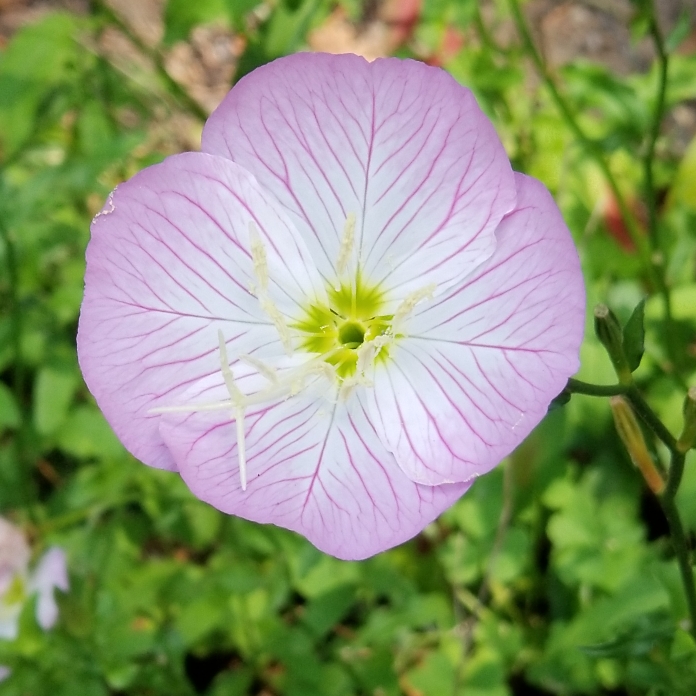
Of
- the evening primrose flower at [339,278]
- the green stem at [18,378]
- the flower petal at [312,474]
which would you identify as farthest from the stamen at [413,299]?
the green stem at [18,378]

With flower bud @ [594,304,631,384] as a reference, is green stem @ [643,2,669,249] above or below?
above

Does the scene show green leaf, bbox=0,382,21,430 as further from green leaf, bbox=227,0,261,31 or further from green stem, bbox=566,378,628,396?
green stem, bbox=566,378,628,396

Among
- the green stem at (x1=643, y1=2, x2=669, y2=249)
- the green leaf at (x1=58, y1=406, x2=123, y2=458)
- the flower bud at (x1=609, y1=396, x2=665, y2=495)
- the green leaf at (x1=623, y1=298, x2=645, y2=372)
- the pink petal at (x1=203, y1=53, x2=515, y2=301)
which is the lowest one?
the flower bud at (x1=609, y1=396, x2=665, y2=495)

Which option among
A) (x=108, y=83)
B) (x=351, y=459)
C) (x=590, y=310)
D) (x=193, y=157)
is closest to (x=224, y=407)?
(x=351, y=459)

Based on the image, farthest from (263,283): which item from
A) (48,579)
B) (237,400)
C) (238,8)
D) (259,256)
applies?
(48,579)

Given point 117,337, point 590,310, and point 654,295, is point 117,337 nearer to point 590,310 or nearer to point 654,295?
point 590,310

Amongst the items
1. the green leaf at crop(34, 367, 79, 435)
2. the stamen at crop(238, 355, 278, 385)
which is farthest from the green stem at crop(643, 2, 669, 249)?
the green leaf at crop(34, 367, 79, 435)
